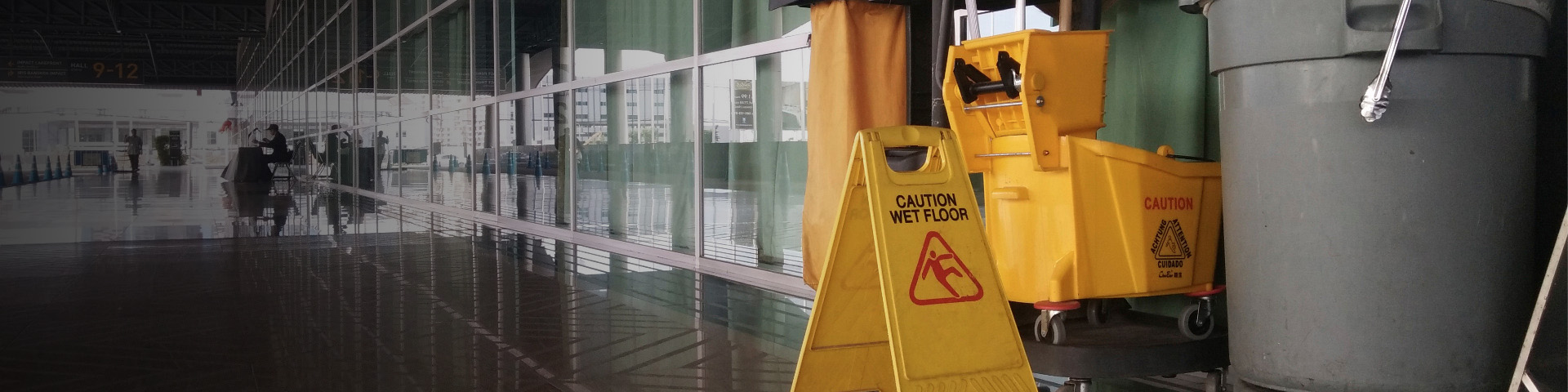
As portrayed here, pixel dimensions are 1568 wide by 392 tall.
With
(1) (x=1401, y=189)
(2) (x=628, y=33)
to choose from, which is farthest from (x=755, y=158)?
(1) (x=1401, y=189)

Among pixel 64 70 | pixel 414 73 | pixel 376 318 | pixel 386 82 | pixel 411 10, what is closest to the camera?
pixel 376 318

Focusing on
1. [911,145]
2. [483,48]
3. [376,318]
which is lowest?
[376,318]

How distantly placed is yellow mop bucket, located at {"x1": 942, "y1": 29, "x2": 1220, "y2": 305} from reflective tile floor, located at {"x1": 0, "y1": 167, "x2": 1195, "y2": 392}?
550 mm

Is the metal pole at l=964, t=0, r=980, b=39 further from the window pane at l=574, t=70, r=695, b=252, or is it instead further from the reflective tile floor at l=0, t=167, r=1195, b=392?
the window pane at l=574, t=70, r=695, b=252

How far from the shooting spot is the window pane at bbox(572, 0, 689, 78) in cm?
676

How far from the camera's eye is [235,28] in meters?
35.1

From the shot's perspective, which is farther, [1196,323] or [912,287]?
[1196,323]

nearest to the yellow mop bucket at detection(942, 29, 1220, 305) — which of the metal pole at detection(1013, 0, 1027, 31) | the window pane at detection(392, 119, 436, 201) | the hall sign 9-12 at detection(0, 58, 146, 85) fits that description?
the metal pole at detection(1013, 0, 1027, 31)

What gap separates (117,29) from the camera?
32.4 metres

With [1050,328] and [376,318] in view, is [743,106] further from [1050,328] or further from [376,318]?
[1050,328]

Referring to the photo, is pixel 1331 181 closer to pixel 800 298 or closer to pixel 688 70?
pixel 800 298

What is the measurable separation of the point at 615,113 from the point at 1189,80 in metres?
5.16

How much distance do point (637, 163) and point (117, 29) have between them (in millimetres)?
32465

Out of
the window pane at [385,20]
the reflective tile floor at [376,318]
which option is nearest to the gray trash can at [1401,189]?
the reflective tile floor at [376,318]
